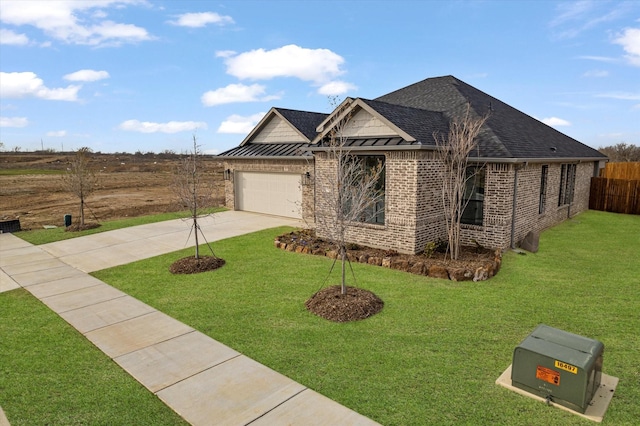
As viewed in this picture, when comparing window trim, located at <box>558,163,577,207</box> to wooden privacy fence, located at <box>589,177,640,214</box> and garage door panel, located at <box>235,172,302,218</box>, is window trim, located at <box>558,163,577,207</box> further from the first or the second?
garage door panel, located at <box>235,172,302,218</box>

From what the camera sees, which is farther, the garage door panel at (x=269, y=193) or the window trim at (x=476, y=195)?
the garage door panel at (x=269, y=193)

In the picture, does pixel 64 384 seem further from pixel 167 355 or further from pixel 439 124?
pixel 439 124

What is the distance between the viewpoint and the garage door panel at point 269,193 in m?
19.5

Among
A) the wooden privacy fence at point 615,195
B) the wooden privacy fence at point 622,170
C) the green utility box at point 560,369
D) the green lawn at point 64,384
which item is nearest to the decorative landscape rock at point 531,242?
the green utility box at point 560,369

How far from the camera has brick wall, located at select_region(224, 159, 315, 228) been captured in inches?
711

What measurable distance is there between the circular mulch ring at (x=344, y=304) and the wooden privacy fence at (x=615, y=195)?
20204mm

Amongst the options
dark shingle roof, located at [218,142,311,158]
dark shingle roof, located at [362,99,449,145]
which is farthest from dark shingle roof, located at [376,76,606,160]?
dark shingle roof, located at [218,142,311,158]

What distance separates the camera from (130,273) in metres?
11.0

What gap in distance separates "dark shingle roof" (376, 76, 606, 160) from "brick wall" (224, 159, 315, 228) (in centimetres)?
593

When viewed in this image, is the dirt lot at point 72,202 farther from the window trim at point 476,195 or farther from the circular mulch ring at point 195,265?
the window trim at point 476,195

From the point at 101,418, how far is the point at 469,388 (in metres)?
4.89

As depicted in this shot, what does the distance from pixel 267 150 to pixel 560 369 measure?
17.7 meters

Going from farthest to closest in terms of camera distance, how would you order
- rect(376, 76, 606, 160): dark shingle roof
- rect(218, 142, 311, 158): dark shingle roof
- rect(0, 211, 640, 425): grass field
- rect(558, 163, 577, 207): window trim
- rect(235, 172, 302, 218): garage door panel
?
rect(235, 172, 302, 218): garage door panel, rect(218, 142, 311, 158): dark shingle roof, rect(558, 163, 577, 207): window trim, rect(376, 76, 606, 160): dark shingle roof, rect(0, 211, 640, 425): grass field

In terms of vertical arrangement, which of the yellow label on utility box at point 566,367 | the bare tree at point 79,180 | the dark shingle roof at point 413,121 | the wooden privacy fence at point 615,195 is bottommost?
the yellow label on utility box at point 566,367
